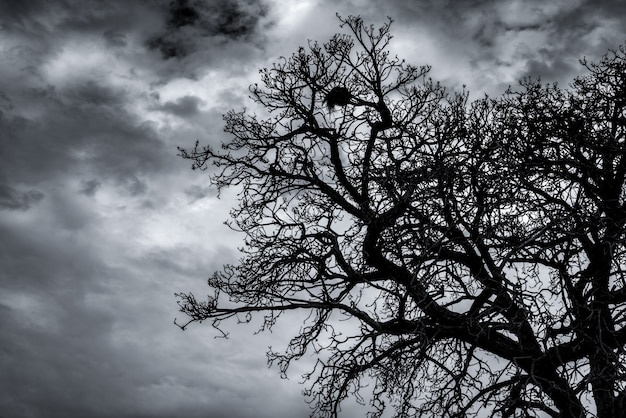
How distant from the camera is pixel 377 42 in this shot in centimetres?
923

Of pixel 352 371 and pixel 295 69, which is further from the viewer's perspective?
pixel 295 69

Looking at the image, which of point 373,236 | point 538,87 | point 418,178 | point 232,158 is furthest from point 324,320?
point 538,87

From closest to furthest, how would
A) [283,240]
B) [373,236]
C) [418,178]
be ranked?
1. [418,178]
2. [373,236]
3. [283,240]

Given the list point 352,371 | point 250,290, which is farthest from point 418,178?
point 250,290

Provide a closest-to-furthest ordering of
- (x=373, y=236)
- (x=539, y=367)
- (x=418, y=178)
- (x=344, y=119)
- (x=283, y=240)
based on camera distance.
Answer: (x=418, y=178) < (x=539, y=367) < (x=373, y=236) < (x=283, y=240) < (x=344, y=119)

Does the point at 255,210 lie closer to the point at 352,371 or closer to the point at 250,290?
the point at 250,290

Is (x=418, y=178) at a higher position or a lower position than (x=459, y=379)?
higher

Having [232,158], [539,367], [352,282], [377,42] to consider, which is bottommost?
[539,367]

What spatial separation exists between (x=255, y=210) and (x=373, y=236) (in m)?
2.65

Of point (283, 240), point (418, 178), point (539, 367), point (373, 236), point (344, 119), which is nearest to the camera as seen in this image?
point (418, 178)

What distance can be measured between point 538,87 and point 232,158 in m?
5.18

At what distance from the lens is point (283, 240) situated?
8398 millimetres

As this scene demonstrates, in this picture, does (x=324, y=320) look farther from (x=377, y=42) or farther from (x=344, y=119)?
(x=377, y=42)

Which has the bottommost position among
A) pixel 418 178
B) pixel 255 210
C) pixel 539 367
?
pixel 539 367
